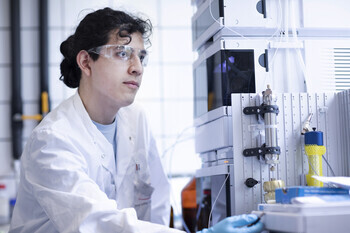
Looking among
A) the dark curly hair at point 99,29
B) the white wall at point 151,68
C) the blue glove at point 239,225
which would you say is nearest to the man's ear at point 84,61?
the dark curly hair at point 99,29

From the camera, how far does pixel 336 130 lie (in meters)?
1.45

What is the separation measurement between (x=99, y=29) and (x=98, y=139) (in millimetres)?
428

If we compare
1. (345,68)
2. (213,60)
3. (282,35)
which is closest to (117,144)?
(213,60)

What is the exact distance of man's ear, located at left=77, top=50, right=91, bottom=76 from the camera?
5.60ft

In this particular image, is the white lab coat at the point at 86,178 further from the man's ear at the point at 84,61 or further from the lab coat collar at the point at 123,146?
the man's ear at the point at 84,61

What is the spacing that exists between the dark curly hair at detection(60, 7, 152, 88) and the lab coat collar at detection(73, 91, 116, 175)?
0.20m

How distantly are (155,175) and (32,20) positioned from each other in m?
1.60

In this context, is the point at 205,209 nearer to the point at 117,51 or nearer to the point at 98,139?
the point at 98,139

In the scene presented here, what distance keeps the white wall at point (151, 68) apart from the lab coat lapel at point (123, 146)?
3.35ft

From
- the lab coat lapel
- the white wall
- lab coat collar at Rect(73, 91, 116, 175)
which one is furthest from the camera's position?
the white wall

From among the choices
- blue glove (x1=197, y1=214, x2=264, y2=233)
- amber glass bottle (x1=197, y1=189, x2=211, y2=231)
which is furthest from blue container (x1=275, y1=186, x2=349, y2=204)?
amber glass bottle (x1=197, y1=189, x2=211, y2=231)

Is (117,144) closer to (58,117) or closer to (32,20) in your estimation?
(58,117)

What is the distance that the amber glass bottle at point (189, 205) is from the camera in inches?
80.7

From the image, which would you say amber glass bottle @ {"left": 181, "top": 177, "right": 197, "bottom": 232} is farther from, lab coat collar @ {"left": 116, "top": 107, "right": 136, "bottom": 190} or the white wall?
the white wall
